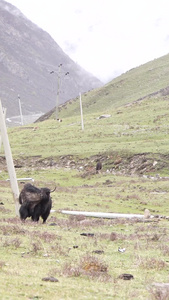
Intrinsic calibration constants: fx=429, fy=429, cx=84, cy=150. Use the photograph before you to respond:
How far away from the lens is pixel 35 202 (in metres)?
17.5

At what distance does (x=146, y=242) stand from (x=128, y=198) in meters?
17.3

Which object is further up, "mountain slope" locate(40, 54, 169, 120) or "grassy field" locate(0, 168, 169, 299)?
"mountain slope" locate(40, 54, 169, 120)

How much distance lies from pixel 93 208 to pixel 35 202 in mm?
8344

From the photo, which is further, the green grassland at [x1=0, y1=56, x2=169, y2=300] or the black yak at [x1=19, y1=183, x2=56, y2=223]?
the black yak at [x1=19, y1=183, x2=56, y2=223]

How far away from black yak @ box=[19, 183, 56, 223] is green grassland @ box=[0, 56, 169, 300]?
379 millimetres

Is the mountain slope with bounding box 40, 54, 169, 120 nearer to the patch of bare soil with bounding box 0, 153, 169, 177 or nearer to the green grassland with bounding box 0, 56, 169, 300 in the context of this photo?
the green grassland with bounding box 0, 56, 169, 300

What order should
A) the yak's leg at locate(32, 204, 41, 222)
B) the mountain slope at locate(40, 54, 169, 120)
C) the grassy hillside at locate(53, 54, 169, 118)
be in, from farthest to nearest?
the grassy hillside at locate(53, 54, 169, 118)
the mountain slope at locate(40, 54, 169, 120)
the yak's leg at locate(32, 204, 41, 222)

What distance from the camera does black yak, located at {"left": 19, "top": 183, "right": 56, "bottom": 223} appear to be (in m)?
17.2

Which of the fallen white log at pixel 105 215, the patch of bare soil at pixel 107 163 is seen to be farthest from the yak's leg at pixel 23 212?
the patch of bare soil at pixel 107 163

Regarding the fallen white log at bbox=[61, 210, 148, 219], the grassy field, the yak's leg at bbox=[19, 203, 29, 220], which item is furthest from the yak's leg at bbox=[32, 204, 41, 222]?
the fallen white log at bbox=[61, 210, 148, 219]

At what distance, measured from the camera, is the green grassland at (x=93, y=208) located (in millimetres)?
7742

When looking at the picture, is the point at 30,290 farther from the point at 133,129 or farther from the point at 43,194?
the point at 133,129

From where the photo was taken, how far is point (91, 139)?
66438 millimetres

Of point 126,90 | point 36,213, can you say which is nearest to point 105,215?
point 36,213
